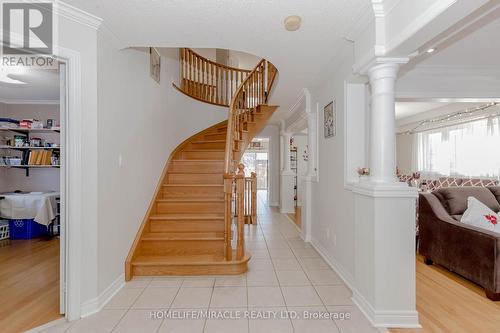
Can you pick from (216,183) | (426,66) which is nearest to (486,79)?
(426,66)

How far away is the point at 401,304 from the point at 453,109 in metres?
5.52

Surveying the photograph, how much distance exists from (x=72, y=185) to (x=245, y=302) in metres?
1.71

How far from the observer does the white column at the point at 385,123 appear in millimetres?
1989

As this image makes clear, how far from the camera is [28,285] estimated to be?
2.59m

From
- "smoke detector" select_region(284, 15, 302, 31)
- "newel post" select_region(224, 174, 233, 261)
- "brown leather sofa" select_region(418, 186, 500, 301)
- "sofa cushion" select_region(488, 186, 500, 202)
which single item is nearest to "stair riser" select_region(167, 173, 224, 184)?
"newel post" select_region(224, 174, 233, 261)

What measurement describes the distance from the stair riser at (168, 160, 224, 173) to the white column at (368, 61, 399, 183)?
276 cm

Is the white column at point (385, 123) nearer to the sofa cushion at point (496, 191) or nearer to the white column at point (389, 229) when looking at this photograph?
the white column at point (389, 229)

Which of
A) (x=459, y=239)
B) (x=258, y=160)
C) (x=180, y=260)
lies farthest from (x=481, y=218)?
(x=258, y=160)

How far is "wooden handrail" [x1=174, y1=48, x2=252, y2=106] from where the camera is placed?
5246 mm

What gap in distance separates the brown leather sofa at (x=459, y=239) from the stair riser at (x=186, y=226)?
8.47 ft

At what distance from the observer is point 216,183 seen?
13.8ft

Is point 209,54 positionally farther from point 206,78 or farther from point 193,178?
point 193,178

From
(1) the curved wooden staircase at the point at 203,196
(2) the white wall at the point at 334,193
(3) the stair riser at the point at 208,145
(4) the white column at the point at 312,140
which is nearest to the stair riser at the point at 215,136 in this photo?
(1) the curved wooden staircase at the point at 203,196

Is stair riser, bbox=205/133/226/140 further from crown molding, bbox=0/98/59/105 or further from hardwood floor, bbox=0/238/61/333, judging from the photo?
hardwood floor, bbox=0/238/61/333
